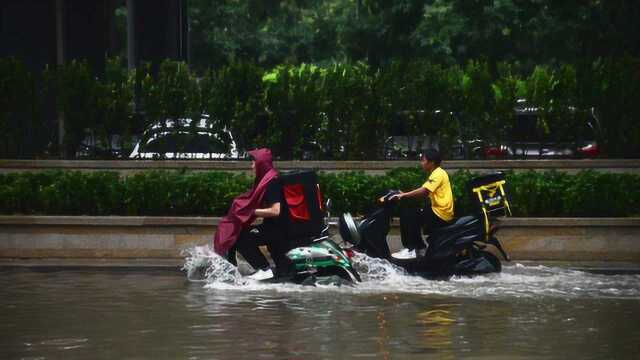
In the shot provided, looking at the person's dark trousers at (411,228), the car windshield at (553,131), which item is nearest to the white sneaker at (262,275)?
the person's dark trousers at (411,228)

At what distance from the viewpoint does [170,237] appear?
1892cm

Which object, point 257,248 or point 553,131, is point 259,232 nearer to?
point 257,248

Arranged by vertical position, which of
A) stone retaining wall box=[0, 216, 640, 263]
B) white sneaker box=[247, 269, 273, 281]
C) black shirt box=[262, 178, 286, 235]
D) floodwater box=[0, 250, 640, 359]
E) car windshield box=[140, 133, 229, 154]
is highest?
car windshield box=[140, 133, 229, 154]

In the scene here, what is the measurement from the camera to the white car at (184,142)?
22.0m

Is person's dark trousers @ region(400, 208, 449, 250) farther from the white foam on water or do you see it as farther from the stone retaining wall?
the stone retaining wall

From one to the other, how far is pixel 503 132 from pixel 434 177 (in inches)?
193

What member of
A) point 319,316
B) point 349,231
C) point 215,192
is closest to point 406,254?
point 349,231

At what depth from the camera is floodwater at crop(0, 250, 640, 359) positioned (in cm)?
1164

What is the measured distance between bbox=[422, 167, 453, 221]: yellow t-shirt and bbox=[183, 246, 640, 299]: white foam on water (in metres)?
0.81

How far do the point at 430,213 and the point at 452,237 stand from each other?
0.48 m

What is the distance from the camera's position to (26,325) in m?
13.1

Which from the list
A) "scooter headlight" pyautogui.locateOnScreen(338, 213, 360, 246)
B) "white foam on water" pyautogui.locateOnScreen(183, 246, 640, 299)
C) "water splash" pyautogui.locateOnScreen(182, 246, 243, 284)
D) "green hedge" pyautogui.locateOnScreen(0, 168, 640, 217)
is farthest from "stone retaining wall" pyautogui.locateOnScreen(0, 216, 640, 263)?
"scooter headlight" pyautogui.locateOnScreen(338, 213, 360, 246)

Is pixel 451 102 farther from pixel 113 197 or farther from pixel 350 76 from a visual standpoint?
pixel 113 197

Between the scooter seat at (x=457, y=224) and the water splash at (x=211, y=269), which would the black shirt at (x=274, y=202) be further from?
the scooter seat at (x=457, y=224)
